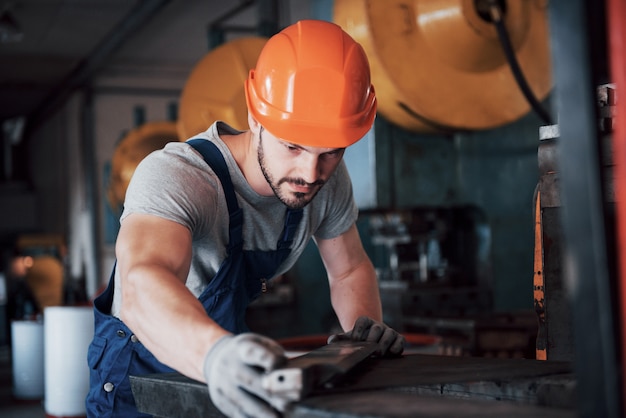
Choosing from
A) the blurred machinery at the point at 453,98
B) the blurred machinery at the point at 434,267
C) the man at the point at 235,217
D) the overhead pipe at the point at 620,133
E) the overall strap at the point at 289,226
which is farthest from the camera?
the blurred machinery at the point at 434,267

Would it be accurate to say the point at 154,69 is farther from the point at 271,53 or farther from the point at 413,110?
the point at 271,53

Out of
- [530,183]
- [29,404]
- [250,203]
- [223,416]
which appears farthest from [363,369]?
[29,404]

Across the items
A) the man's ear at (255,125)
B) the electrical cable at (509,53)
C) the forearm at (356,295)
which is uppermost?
the electrical cable at (509,53)

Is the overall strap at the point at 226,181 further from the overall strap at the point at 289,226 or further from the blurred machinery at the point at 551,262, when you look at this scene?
the blurred machinery at the point at 551,262

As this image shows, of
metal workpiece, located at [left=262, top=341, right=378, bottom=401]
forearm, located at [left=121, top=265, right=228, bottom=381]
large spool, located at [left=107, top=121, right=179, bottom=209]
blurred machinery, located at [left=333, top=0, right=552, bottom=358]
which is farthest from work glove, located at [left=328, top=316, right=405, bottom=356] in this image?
large spool, located at [left=107, top=121, right=179, bottom=209]

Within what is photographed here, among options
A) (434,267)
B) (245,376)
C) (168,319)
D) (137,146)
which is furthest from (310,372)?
(137,146)

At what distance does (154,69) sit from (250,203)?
22.9 feet

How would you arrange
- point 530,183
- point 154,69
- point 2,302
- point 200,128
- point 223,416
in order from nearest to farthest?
point 223,416, point 530,183, point 200,128, point 2,302, point 154,69

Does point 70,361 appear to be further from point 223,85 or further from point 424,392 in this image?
point 424,392

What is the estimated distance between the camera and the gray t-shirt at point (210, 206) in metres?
1.43

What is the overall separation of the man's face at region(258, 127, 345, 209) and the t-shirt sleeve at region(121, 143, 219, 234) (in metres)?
0.12

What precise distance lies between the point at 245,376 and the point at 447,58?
1.88 metres

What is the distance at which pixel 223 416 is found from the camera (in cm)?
113

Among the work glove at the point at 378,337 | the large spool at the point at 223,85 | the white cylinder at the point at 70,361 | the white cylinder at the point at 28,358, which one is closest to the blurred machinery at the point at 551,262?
the work glove at the point at 378,337
